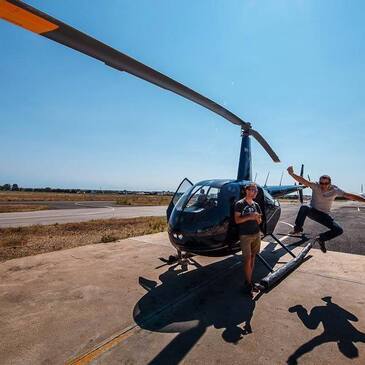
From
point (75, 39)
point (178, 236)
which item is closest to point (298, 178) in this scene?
point (178, 236)

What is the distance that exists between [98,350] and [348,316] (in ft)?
11.8

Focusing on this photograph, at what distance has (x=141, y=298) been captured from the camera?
4914mm

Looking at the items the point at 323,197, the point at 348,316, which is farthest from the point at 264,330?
the point at 323,197

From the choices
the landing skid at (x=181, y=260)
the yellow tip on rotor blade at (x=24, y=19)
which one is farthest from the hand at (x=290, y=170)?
the yellow tip on rotor blade at (x=24, y=19)

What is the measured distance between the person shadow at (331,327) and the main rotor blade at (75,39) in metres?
3.87

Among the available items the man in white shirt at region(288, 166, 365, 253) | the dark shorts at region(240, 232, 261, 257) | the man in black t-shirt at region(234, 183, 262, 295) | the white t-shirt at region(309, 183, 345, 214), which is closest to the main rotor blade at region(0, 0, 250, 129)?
the man in black t-shirt at region(234, 183, 262, 295)

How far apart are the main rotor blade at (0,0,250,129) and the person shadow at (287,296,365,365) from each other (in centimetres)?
387

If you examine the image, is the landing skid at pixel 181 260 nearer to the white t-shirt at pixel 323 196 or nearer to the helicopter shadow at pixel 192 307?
the helicopter shadow at pixel 192 307

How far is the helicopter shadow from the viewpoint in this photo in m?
3.66

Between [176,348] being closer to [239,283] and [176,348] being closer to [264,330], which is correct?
[264,330]

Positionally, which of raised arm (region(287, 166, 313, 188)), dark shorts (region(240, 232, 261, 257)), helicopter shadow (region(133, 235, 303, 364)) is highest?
raised arm (region(287, 166, 313, 188))

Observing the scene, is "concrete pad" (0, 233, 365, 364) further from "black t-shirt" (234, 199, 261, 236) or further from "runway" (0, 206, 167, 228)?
"runway" (0, 206, 167, 228)

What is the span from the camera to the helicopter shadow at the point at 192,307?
3.66m

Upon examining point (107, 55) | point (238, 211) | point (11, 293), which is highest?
point (107, 55)
